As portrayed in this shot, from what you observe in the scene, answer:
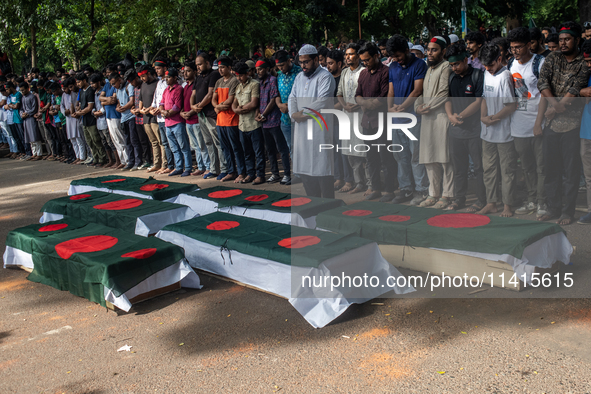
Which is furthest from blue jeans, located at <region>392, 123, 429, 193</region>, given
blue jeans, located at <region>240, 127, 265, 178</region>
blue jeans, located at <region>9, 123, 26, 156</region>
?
blue jeans, located at <region>9, 123, 26, 156</region>

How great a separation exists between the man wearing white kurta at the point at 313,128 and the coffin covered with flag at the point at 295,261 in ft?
5.79

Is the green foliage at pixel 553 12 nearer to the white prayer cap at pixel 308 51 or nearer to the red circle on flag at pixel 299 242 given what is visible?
the white prayer cap at pixel 308 51

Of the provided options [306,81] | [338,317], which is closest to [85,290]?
[338,317]

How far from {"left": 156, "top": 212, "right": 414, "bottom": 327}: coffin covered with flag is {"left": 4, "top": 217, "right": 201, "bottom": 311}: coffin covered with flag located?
13.9 inches

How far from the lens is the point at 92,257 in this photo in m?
4.31

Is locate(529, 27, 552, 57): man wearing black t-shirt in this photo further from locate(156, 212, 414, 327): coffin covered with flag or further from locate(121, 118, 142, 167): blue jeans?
locate(121, 118, 142, 167): blue jeans

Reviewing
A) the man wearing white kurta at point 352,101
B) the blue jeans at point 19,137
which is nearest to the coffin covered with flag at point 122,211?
the man wearing white kurta at point 352,101

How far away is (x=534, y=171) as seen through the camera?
19.5 feet

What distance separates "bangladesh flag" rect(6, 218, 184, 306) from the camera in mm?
4160

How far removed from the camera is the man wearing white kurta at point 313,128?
664cm

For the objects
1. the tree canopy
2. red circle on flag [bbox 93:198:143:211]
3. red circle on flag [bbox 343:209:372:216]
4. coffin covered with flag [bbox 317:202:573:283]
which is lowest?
coffin covered with flag [bbox 317:202:573:283]

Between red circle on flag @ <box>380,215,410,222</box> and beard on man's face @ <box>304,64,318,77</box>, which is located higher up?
beard on man's face @ <box>304,64,318,77</box>

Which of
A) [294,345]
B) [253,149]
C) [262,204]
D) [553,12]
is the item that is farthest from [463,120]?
[553,12]

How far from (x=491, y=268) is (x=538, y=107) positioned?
2.37 meters
